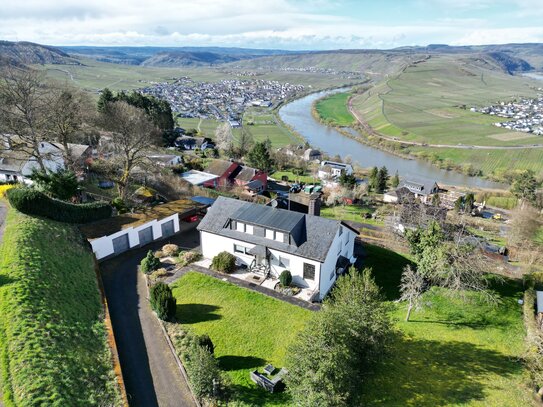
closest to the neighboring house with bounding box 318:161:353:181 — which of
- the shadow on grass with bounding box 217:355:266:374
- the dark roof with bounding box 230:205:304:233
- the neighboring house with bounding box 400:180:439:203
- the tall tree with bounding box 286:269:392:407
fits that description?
the neighboring house with bounding box 400:180:439:203

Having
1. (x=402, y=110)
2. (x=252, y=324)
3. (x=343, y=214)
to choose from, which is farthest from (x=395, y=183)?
(x=402, y=110)

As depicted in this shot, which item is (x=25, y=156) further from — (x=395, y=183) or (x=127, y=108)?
(x=395, y=183)

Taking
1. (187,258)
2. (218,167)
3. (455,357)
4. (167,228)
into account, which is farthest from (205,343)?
(218,167)

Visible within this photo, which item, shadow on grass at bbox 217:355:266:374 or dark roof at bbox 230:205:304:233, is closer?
shadow on grass at bbox 217:355:266:374

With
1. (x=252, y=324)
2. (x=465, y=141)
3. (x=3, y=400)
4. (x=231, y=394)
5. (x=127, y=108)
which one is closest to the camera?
(x=3, y=400)

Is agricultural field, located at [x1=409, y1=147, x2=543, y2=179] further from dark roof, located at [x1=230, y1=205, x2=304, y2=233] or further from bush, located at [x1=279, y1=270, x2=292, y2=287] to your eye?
bush, located at [x1=279, y1=270, x2=292, y2=287]

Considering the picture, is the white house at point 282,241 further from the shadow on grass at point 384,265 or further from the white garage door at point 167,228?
the white garage door at point 167,228

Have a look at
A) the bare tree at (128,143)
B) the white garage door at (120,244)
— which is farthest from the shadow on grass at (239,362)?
the bare tree at (128,143)
